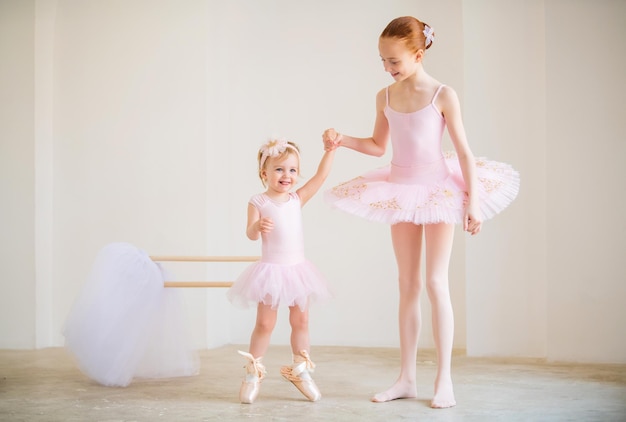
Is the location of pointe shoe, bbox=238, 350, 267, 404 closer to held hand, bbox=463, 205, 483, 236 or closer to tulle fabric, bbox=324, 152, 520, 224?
tulle fabric, bbox=324, 152, 520, 224

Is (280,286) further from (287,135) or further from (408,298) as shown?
(287,135)

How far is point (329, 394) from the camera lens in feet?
10.7

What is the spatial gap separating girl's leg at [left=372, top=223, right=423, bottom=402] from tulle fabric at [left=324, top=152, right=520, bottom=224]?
0.15m


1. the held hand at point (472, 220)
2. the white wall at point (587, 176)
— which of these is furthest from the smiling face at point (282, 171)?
the white wall at point (587, 176)

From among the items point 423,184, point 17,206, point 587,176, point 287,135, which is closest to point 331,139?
point 423,184

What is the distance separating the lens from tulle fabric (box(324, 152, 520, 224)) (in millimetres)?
2879

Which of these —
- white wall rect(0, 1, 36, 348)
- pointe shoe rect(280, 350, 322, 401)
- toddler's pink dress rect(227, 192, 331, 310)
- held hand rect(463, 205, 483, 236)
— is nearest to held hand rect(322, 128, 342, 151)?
toddler's pink dress rect(227, 192, 331, 310)

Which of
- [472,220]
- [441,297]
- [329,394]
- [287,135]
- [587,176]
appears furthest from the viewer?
[287,135]

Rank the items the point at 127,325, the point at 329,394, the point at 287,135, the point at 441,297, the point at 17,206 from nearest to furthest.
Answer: the point at 441,297
the point at 329,394
the point at 127,325
the point at 17,206
the point at 287,135

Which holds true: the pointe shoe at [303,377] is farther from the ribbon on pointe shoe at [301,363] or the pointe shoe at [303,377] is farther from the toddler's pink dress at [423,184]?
the toddler's pink dress at [423,184]

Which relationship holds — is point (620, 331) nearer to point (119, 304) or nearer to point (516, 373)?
point (516, 373)

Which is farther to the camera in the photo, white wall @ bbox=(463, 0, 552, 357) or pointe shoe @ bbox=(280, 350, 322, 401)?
white wall @ bbox=(463, 0, 552, 357)

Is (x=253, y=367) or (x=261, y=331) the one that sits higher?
(x=261, y=331)

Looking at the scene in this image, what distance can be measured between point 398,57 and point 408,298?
35.3 inches
